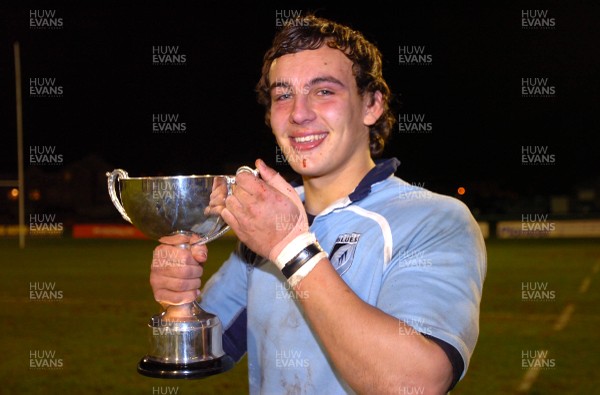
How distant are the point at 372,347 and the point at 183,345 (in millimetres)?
810

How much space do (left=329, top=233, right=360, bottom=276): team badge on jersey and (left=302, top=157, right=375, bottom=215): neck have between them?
0.23 meters

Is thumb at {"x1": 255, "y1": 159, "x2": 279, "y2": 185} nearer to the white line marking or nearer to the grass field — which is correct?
the grass field

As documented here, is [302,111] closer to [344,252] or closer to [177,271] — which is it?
[344,252]

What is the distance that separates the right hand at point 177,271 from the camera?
220 centimetres

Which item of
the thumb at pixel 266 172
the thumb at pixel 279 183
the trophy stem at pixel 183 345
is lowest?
the trophy stem at pixel 183 345

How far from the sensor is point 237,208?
172 cm

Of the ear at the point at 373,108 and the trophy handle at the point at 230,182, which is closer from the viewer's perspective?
the trophy handle at the point at 230,182

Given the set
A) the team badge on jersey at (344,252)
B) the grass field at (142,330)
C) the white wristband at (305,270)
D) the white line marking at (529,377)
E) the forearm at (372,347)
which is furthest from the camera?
the grass field at (142,330)

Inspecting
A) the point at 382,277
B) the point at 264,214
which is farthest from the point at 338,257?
the point at 264,214

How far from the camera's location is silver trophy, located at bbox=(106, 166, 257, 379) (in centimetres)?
209

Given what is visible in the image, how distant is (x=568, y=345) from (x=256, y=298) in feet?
21.5

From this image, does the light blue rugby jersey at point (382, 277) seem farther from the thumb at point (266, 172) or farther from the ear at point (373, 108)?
the thumb at point (266, 172)

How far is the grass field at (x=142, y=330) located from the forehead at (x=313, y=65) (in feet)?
14.4

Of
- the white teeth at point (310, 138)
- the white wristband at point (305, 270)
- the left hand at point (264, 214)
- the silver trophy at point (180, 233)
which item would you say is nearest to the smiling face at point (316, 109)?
the white teeth at point (310, 138)
